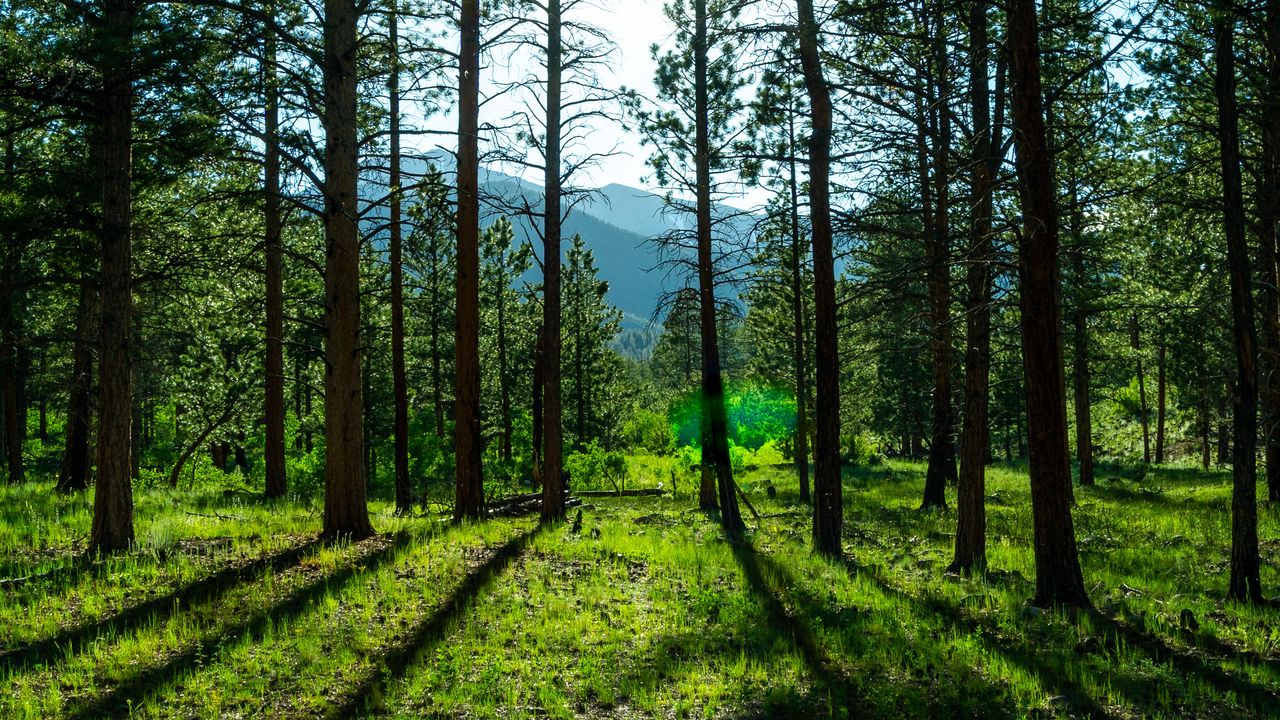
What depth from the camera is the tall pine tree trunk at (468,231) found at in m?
12.5

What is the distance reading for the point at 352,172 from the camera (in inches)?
408

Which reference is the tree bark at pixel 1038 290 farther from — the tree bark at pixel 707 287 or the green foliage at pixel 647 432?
the green foliage at pixel 647 432

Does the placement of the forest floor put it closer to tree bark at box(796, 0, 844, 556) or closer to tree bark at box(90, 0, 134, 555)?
tree bark at box(90, 0, 134, 555)

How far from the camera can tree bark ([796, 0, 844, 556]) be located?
10.8 m

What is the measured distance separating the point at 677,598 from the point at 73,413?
1429cm

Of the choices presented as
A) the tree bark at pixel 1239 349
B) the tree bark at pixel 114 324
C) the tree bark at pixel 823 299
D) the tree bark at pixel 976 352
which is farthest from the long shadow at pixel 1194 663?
the tree bark at pixel 114 324

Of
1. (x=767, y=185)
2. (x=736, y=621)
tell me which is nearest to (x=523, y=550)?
(x=736, y=621)

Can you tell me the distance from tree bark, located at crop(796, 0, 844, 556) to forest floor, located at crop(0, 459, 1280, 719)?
3.81 ft

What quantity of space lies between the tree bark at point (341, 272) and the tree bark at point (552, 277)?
3559mm

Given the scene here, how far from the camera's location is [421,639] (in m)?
6.63

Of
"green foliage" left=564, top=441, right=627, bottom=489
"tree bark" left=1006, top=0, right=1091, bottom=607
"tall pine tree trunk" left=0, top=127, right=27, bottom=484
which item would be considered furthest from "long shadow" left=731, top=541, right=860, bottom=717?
"tall pine tree trunk" left=0, top=127, right=27, bottom=484

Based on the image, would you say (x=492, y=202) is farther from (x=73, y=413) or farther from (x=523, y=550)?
(x=73, y=413)

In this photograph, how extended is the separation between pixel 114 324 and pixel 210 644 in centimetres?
486

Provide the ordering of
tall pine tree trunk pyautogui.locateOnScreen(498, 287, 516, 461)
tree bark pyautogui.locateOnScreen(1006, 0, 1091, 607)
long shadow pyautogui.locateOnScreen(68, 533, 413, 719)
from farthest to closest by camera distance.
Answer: tall pine tree trunk pyautogui.locateOnScreen(498, 287, 516, 461), tree bark pyautogui.locateOnScreen(1006, 0, 1091, 607), long shadow pyautogui.locateOnScreen(68, 533, 413, 719)
